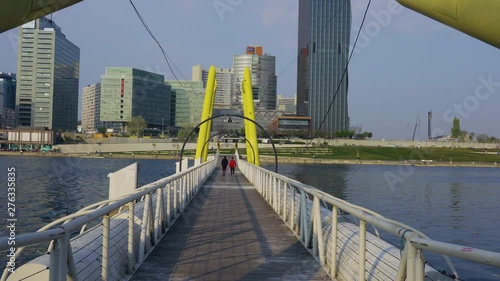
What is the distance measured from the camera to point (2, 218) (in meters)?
22.8

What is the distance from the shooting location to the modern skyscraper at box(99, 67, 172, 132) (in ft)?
330

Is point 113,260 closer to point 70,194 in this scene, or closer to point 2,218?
point 2,218

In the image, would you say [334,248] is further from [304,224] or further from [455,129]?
[455,129]

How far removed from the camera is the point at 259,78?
488 ft

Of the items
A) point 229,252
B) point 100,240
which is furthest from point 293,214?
point 100,240

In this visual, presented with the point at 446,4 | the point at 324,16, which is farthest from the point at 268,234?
the point at 324,16

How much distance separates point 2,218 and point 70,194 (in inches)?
564

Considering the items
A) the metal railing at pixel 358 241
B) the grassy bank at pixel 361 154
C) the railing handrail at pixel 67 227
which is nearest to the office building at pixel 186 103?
the grassy bank at pixel 361 154

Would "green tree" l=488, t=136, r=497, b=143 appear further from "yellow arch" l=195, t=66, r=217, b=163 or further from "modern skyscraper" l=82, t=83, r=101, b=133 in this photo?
"yellow arch" l=195, t=66, r=217, b=163

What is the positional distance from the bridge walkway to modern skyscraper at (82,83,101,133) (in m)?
162

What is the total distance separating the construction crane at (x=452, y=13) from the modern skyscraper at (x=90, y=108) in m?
170

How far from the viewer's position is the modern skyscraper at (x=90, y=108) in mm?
172125

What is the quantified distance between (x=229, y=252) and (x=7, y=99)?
9457 cm

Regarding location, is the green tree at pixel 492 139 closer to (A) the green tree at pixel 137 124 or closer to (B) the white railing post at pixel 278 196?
(A) the green tree at pixel 137 124
